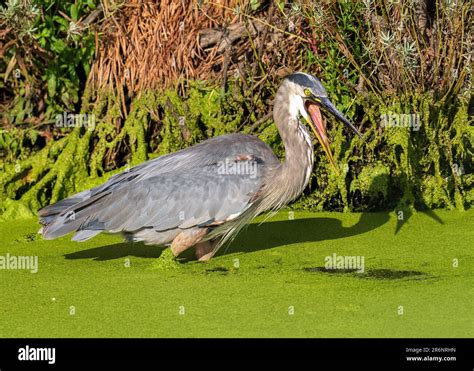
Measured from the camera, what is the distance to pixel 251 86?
9008mm

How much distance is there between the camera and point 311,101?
7.31m

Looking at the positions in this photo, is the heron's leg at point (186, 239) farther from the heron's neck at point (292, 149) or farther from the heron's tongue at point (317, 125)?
the heron's tongue at point (317, 125)

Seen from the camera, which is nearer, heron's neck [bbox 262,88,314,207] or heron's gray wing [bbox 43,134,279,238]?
heron's gray wing [bbox 43,134,279,238]

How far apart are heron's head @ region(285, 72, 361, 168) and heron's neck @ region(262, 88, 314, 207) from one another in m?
0.04

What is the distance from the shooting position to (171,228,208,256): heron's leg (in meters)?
7.00

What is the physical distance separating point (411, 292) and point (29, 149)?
15.3ft

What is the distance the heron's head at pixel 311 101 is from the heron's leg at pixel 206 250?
1.09 m

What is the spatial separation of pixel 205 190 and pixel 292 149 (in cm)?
76

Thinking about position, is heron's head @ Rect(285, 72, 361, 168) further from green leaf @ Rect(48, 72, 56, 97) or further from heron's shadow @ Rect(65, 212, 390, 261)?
green leaf @ Rect(48, 72, 56, 97)

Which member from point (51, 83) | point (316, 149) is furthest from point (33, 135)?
point (316, 149)

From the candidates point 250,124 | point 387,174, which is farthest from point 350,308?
Answer: point 250,124

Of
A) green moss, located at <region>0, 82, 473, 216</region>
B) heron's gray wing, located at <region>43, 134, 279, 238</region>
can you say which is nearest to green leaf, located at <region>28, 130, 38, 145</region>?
green moss, located at <region>0, 82, 473, 216</region>

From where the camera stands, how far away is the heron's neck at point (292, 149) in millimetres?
7301

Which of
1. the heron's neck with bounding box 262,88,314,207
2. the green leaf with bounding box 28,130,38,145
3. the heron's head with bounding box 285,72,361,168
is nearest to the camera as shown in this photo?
the heron's head with bounding box 285,72,361,168
